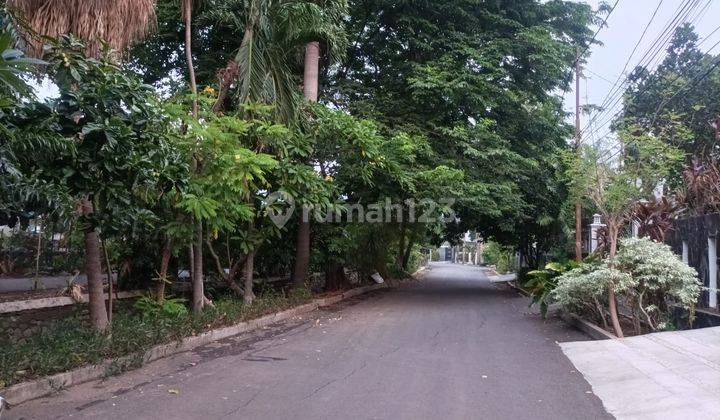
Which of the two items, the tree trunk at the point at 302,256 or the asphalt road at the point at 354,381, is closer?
the asphalt road at the point at 354,381

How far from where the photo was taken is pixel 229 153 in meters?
10.0

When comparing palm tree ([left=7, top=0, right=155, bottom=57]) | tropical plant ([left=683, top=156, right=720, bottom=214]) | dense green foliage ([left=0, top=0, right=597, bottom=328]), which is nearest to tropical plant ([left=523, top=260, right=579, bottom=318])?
tropical plant ([left=683, top=156, right=720, bottom=214])

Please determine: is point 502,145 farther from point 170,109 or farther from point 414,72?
point 170,109

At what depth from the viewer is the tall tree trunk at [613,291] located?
35.4 ft

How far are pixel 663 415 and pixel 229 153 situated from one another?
7.36 m

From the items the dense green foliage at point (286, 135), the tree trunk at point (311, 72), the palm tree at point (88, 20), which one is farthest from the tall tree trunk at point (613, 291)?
the palm tree at point (88, 20)

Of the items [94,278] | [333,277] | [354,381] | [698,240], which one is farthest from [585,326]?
[333,277]

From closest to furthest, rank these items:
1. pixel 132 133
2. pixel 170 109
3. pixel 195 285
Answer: pixel 132 133 → pixel 170 109 → pixel 195 285

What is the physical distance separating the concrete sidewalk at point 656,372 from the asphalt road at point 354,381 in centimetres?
28

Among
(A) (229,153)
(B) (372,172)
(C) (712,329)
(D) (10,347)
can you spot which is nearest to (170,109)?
(A) (229,153)

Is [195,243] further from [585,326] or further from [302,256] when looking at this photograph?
[585,326]

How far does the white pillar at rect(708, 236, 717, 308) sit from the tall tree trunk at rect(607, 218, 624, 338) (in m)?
2.01

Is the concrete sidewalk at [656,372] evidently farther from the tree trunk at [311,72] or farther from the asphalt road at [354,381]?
the tree trunk at [311,72]

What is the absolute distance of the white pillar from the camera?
11.5 metres
